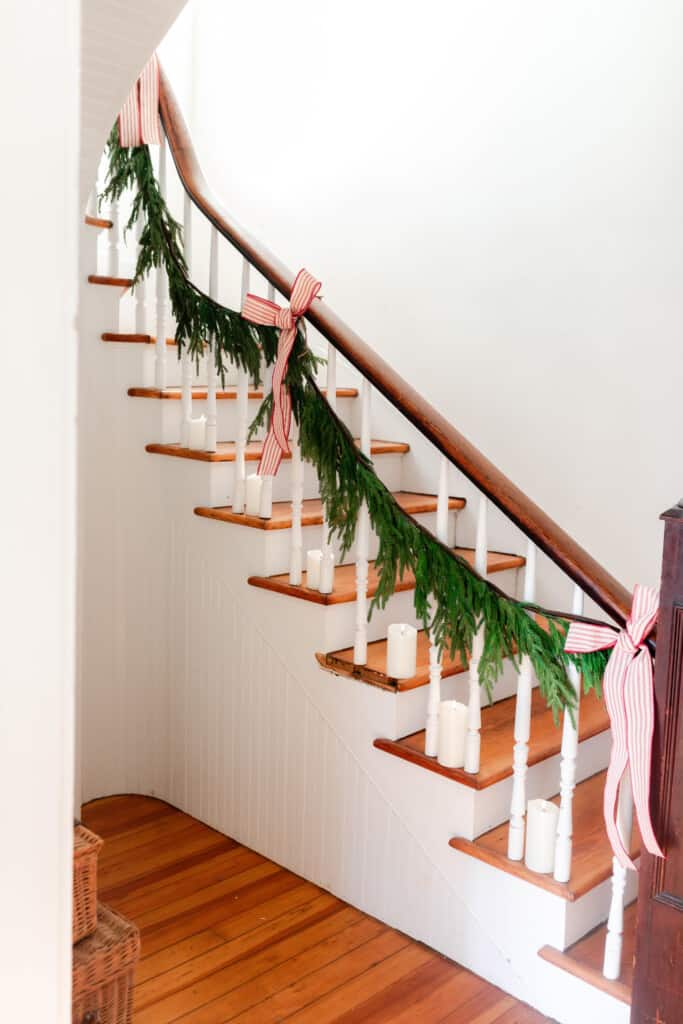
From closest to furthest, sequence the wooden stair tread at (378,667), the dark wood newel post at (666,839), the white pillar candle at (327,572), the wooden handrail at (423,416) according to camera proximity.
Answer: the dark wood newel post at (666,839)
the wooden handrail at (423,416)
the wooden stair tread at (378,667)
the white pillar candle at (327,572)

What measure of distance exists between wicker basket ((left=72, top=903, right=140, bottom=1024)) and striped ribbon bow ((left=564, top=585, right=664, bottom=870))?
38.5 inches

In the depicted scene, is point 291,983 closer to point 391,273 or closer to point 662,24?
point 391,273

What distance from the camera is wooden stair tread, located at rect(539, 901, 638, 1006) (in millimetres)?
2002

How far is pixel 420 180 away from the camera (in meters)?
3.22

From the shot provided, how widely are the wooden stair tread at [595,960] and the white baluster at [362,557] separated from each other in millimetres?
824

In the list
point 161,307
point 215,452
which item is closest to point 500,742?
point 215,452

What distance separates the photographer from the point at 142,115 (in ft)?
9.20

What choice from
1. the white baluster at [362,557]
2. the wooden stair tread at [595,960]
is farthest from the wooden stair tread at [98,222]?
the wooden stair tread at [595,960]

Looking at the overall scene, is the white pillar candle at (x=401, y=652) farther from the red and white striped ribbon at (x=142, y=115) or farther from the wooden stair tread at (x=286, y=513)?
the red and white striped ribbon at (x=142, y=115)

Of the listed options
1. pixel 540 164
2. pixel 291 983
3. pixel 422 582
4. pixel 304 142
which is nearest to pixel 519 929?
pixel 291 983

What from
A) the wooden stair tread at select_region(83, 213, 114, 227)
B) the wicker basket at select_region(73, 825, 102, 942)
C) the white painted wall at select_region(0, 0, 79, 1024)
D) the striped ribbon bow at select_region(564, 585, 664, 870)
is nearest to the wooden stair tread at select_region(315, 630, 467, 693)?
the striped ribbon bow at select_region(564, 585, 664, 870)

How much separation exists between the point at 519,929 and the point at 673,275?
1.76m

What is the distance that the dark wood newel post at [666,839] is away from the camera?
1677 mm

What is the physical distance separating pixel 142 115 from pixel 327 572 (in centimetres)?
148
